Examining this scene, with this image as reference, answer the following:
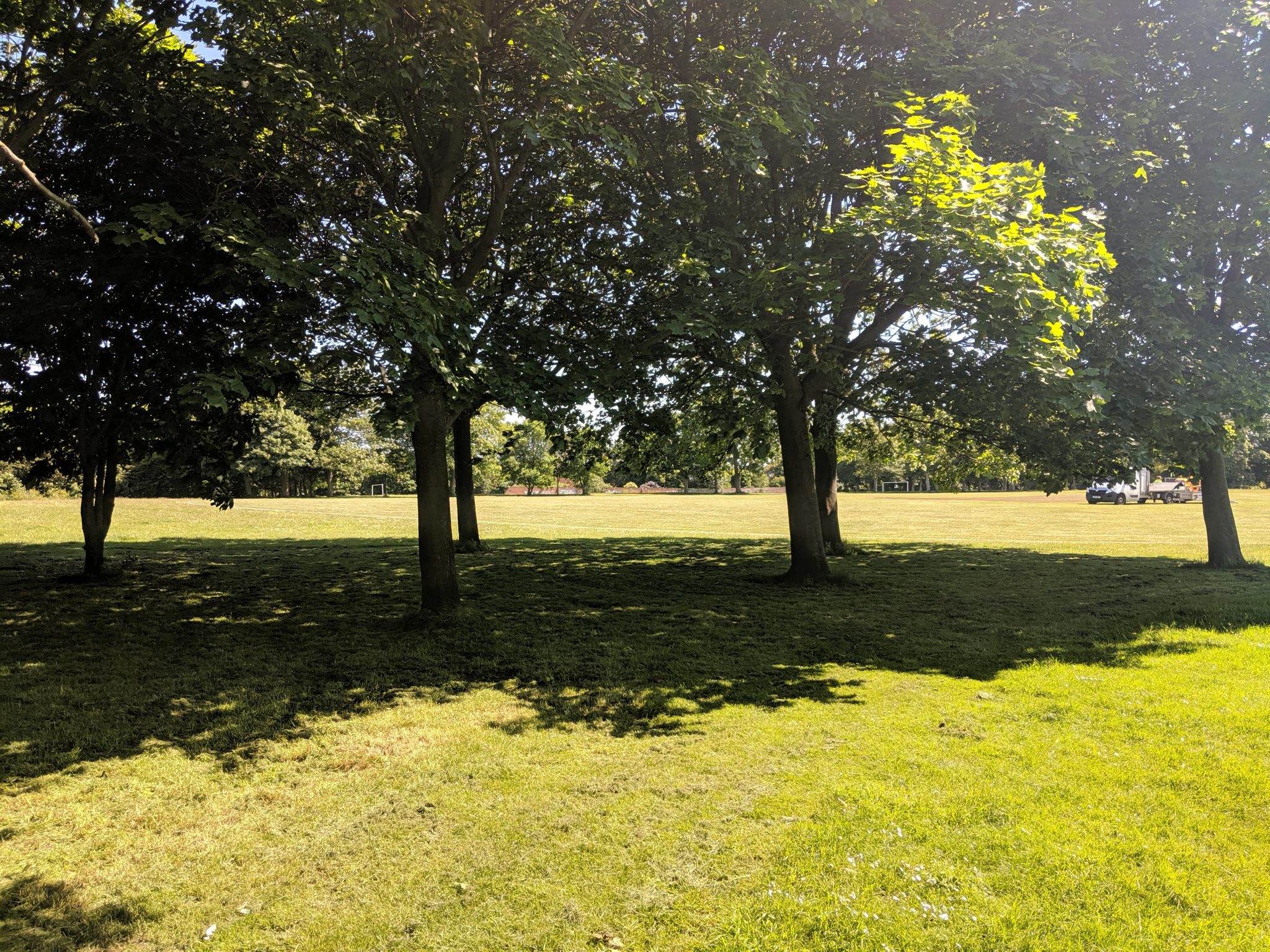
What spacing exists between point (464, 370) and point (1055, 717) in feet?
23.1

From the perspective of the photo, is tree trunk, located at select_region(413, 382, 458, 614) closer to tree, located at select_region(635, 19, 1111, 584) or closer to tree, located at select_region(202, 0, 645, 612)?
tree, located at select_region(202, 0, 645, 612)

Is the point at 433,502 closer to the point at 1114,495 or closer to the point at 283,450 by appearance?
the point at 1114,495

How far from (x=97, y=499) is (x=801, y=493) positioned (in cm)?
1411

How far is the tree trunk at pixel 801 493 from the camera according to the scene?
44.6ft

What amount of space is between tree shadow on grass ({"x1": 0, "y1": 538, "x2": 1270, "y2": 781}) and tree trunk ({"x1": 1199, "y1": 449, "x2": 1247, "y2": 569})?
4.35 feet

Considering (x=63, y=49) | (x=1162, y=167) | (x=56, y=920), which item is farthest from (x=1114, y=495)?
(x=56, y=920)

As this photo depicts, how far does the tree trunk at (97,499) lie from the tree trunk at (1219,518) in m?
23.2

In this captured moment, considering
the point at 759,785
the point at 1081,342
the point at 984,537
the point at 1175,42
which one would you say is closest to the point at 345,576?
the point at 759,785

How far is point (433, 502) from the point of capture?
985 cm

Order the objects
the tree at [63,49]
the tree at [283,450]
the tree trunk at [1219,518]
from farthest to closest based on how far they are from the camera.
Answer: the tree at [283,450]
the tree trunk at [1219,518]
the tree at [63,49]

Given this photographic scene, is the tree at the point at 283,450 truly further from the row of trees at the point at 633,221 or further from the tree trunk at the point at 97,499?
the row of trees at the point at 633,221

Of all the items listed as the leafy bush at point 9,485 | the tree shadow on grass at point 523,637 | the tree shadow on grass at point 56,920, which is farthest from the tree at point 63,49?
the leafy bush at point 9,485

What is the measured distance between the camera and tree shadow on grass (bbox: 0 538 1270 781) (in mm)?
6289

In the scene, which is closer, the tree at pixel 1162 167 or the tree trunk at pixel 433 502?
the tree trunk at pixel 433 502
